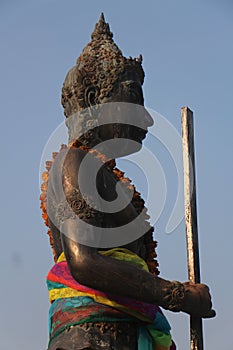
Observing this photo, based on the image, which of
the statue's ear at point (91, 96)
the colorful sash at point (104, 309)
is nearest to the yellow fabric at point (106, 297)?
the colorful sash at point (104, 309)

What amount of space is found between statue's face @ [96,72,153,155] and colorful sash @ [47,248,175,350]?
39.7 inches

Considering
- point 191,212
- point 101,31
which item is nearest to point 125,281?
point 191,212

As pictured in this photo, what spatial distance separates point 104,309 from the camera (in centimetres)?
851

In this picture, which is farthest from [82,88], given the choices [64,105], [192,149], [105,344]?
[105,344]

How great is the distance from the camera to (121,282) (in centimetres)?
831

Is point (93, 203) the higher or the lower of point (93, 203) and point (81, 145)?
the lower

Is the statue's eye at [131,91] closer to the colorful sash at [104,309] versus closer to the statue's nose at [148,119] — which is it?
the statue's nose at [148,119]

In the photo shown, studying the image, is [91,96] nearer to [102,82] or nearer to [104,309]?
[102,82]

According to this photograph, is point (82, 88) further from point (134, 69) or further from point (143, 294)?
point (143, 294)

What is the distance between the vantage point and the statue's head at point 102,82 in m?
A: 9.11

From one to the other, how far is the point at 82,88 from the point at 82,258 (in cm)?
166

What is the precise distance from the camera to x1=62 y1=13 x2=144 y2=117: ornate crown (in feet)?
30.0

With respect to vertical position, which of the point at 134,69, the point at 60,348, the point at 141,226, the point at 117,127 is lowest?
the point at 60,348

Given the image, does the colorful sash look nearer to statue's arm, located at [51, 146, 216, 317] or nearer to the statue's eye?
statue's arm, located at [51, 146, 216, 317]
